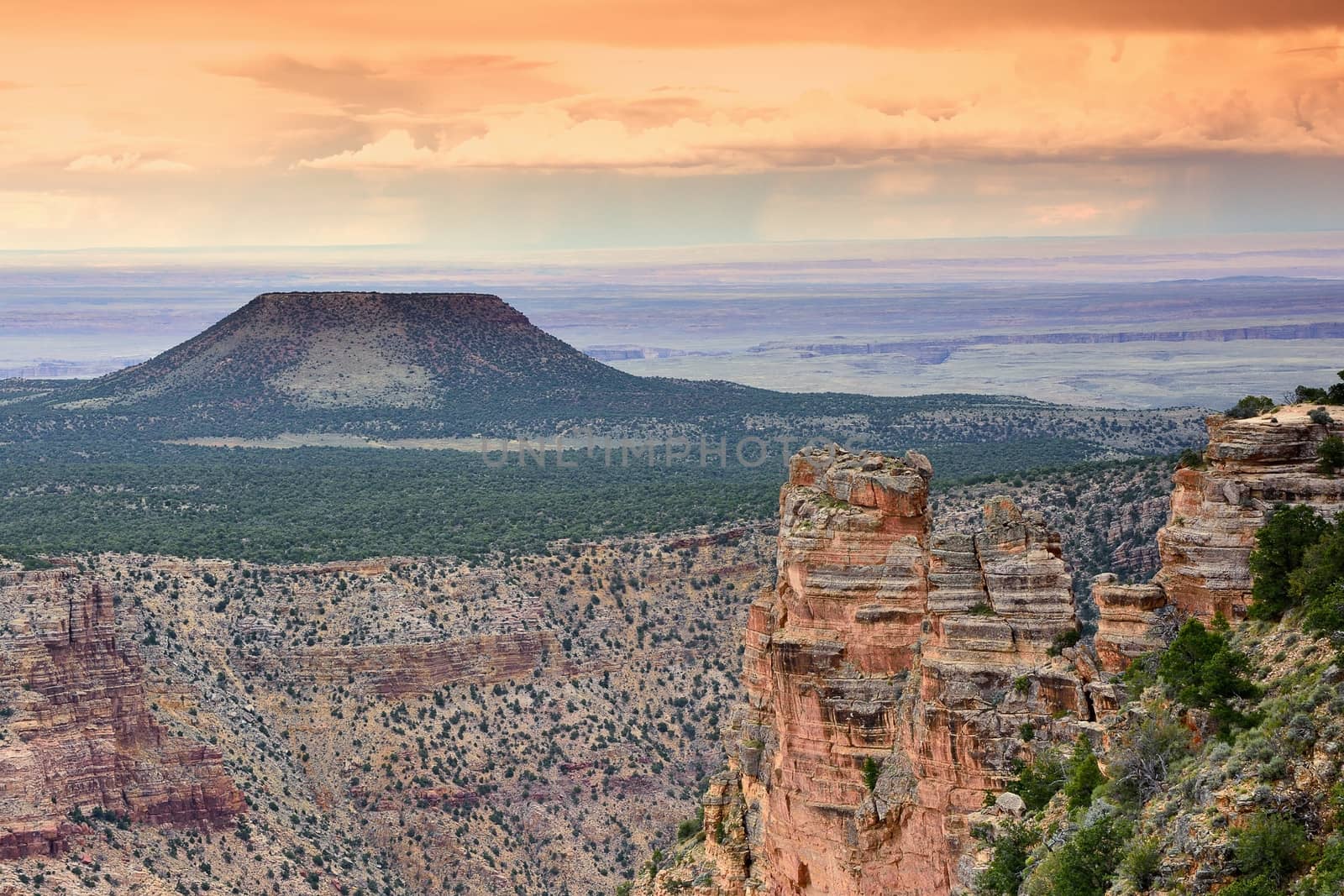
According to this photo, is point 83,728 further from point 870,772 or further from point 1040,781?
point 1040,781

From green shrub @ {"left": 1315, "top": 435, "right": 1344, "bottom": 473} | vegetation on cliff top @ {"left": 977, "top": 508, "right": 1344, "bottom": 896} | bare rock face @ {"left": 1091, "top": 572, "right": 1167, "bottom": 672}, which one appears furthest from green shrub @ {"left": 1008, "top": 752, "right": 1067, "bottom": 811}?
green shrub @ {"left": 1315, "top": 435, "right": 1344, "bottom": 473}

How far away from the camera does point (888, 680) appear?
127 feet

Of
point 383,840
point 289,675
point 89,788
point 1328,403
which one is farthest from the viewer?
point 289,675

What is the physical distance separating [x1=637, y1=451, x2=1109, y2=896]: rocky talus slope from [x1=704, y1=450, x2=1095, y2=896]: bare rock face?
0.03m

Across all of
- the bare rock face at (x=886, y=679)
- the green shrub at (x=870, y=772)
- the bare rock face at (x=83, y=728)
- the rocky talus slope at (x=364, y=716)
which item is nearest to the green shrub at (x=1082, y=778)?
the bare rock face at (x=886, y=679)

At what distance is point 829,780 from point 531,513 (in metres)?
72.7

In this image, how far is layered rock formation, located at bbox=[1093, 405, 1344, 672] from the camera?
33000 mm

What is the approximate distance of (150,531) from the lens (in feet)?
331

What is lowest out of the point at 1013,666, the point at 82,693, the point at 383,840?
the point at 383,840

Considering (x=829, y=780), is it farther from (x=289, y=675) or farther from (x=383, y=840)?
(x=289, y=675)

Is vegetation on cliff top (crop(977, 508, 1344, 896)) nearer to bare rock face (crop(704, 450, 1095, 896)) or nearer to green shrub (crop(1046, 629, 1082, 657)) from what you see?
bare rock face (crop(704, 450, 1095, 896))

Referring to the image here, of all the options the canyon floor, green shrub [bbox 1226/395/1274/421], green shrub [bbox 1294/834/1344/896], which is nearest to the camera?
green shrub [bbox 1294/834/1344/896]

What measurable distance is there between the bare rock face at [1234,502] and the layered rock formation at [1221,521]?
12mm

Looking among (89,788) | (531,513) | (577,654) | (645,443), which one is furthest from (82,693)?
(645,443)
